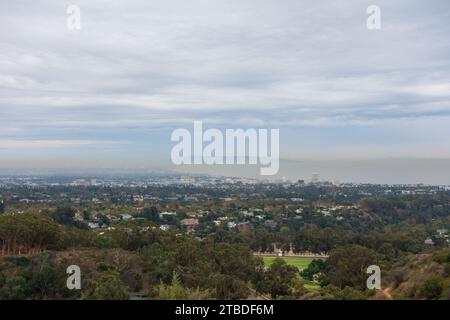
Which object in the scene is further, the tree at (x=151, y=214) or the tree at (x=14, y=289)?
the tree at (x=151, y=214)

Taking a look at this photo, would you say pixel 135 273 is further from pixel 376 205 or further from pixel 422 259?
pixel 376 205

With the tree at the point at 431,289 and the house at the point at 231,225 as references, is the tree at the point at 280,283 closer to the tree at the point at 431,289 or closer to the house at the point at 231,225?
the tree at the point at 431,289

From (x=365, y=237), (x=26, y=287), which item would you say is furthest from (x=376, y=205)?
(x=26, y=287)

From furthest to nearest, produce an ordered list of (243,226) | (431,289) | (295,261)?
(243,226), (295,261), (431,289)

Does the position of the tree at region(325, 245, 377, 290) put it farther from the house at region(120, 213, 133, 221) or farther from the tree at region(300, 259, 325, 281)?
the house at region(120, 213, 133, 221)

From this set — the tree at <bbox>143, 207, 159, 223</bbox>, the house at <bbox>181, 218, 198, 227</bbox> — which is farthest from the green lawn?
the tree at <bbox>143, 207, 159, 223</bbox>

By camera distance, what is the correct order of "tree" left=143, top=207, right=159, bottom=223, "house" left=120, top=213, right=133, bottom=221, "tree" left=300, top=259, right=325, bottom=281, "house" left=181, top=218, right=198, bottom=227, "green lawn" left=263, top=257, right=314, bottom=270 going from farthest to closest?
"tree" left=143, top=207, right=159, bottom=223, "house" left=181, top=218, right=198, bottom=227, "house" left=120, top=213, right=133, bottom=221, "green lawn" left=263, top=257, right=314, bottom=270, "tree" left=300, top=259, right=325, bottom=281

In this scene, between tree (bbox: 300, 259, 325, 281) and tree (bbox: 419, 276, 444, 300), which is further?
tree (bbox: 300, 259, 325, 281)

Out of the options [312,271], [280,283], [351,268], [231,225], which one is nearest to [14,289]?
[280,283]

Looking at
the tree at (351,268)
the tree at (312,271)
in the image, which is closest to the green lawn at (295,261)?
the tree at (312,271)

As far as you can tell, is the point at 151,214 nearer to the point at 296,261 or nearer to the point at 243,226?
the point at 243,226

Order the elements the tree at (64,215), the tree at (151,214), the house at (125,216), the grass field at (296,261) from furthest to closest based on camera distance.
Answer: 1. the tree at (151,214)
2. the house at (125,216)
3. the tree at (64,215)
4. the grass field at (296,261)
